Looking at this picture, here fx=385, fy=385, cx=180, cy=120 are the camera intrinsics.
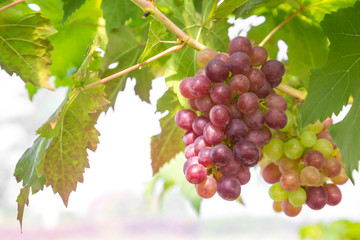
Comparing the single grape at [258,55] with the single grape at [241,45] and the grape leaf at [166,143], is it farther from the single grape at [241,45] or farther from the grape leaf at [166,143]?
the grape leaf at [166,143]

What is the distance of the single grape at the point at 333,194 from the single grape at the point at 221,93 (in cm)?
21

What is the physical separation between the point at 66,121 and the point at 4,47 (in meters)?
0.11

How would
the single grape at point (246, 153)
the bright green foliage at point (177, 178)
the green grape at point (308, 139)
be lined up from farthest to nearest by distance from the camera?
the bright green foliage at point (177, 178) < the green grape at point (308, 139) < the single grape at point (246, 153)

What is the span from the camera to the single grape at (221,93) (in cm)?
39

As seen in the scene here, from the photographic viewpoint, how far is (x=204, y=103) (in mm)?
408

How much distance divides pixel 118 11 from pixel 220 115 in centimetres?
22

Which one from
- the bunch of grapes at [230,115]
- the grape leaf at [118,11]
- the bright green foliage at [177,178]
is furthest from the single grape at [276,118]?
the bright green foliage at [177,178]

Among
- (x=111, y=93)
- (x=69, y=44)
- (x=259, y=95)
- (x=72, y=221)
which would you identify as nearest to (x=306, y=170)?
(x=259, y=95)

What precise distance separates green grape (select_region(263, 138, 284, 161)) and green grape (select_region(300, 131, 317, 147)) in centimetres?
3

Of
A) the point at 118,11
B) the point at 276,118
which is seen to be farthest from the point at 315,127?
the point at 118,11

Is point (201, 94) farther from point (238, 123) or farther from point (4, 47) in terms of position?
point (4, 47)

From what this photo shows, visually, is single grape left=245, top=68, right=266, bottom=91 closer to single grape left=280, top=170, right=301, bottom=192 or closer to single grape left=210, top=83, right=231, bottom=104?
single grape left=210, top=83, right=231, bottom=104

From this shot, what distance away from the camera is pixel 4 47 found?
1.42 feet

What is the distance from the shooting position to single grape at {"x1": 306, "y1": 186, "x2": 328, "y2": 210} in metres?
0.47
